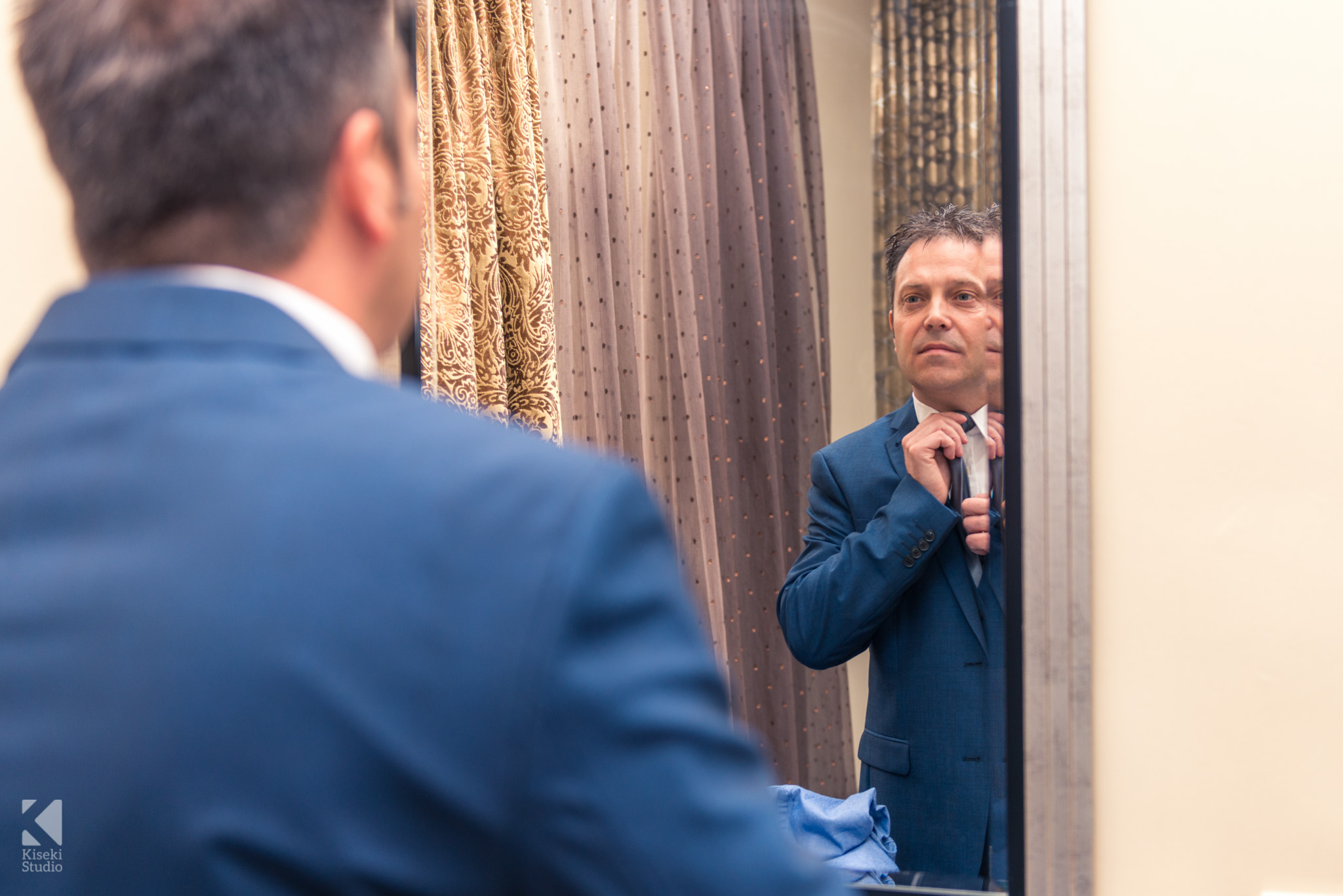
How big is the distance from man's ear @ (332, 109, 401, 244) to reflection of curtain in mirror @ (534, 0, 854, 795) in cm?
89

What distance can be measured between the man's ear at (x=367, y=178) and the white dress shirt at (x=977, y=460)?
0.82 m

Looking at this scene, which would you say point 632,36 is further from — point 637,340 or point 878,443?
point 878,443

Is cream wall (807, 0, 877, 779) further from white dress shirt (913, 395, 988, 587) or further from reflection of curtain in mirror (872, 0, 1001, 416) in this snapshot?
white dress shirt (913, 395, 988, 587)

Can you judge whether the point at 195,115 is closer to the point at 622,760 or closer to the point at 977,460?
the point at 622,760

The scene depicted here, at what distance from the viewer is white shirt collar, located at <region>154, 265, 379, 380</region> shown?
436mm

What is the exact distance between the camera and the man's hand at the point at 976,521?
1155 millimetres

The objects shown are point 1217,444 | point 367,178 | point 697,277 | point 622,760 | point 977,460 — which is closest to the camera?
point 622,760

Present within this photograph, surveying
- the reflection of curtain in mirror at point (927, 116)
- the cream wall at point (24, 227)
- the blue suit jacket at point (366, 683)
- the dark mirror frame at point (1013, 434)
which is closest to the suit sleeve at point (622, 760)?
the blue suit jacket at point (366, 683)

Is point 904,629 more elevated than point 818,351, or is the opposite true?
point 818,351

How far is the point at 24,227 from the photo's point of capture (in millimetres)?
1239

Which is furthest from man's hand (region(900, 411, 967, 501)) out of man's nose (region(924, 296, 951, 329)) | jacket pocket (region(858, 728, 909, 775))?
jacket pocket (region(858, 728, 909, 775))

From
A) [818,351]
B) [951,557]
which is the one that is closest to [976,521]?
[951,557]

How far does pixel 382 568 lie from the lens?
1.22 ft
